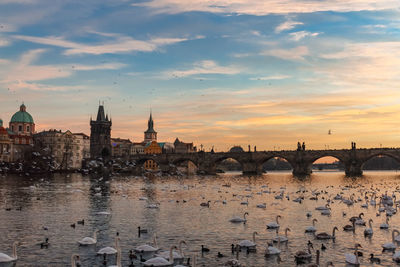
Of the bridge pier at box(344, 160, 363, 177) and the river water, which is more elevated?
the bridge pier at box(344, 160, 363, 177)

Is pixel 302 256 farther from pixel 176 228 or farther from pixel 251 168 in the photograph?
pixel 251 168

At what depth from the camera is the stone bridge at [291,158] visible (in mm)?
132375

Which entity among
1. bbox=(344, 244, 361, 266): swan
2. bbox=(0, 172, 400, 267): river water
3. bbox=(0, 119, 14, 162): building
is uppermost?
bbox=(0, 119, 14, 162): building

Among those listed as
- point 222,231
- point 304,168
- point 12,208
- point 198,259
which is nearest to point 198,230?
point 222,231

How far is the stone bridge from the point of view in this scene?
132 meters

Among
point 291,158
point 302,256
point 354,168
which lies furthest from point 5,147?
point 302,256

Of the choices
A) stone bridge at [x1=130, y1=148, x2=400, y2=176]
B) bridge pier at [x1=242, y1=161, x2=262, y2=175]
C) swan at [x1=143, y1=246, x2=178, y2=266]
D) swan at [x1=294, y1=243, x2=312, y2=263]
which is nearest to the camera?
swan at [x1=143, y1=246, x2=178, y2=266]

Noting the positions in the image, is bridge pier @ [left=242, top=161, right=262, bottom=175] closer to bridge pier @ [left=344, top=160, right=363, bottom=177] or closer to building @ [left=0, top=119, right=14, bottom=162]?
→ bridge pier @ [left=344, top=160, right=363, bottom=177]

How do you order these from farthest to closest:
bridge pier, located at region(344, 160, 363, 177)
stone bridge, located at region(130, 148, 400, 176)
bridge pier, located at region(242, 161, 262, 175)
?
1. bridge pier, located at region(242, 161, 262, 175)
2. bridge pier, located at region(344, 160, 363, 177)
3. stone bridge, located at region(130, 148, 400, 176)

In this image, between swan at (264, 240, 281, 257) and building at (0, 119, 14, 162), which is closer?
swan at (264, 240, 281, 257)

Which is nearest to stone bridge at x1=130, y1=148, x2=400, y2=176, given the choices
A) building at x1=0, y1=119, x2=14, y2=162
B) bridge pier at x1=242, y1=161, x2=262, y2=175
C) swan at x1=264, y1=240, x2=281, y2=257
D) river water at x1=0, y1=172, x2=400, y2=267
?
bridge pier at x1=242, y1=161, x2=262, y2=175

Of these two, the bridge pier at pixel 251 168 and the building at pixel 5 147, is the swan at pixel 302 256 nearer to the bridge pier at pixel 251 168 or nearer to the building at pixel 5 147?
the bridge pier at pixel 251 168

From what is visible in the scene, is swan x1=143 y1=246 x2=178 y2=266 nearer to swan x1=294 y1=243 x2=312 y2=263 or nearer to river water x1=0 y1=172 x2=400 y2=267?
river water x1=0 y1=172 x2=400 y2=267

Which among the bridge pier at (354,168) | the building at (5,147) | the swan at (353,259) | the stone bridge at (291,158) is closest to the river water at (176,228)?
the swan at (353,259)
